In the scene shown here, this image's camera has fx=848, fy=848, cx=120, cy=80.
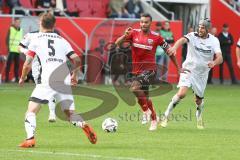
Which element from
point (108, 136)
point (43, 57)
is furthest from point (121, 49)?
point (43, 57)

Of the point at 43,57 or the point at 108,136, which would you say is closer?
the point at 43,57

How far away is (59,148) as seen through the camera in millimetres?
13586

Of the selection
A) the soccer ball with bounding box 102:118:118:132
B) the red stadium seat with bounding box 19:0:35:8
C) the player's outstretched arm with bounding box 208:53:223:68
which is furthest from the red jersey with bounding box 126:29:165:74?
the red stadium seat with bounding box 19:0:35:8

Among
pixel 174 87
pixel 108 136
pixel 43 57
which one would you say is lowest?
pixel 174 87

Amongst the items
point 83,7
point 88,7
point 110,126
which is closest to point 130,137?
point 110,126

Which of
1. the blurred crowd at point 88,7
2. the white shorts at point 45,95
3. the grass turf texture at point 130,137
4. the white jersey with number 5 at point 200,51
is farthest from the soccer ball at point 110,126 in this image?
the blurred crowd at point 88,7

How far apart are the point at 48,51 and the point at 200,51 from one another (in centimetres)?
471

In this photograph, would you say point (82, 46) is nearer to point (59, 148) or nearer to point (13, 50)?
point (13, 50)

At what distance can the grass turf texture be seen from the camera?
12844 mm

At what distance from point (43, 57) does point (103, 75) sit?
1743 cm

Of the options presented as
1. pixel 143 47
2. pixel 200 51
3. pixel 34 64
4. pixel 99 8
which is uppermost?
pixel 143 47

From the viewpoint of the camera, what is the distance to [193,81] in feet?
57.7

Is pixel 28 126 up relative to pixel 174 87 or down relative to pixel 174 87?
up

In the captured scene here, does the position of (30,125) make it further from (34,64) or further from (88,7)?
(88,7)
